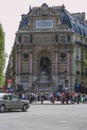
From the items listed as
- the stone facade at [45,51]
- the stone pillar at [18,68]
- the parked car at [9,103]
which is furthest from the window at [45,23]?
the parked car at [9,103]

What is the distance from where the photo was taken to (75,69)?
338 feet

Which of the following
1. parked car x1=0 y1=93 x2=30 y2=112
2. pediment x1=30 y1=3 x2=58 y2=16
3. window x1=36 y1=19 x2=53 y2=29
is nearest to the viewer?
parked car x1=0 y1=93 x2=30 y2=112

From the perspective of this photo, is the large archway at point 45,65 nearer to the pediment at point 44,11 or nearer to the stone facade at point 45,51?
the stone facade at point 45,51

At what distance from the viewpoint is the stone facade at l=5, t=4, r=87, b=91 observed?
329 ft

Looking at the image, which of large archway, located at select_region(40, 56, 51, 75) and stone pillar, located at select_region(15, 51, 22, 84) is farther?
stone pillar, located at select_region(15, 51, 22, 84)

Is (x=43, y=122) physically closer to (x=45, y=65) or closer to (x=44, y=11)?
(x=44, y=11)

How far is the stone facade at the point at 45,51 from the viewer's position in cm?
10025

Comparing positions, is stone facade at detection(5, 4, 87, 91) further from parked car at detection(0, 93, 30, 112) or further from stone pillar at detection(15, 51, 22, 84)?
parked car at detection(0, 93, 30, 112)

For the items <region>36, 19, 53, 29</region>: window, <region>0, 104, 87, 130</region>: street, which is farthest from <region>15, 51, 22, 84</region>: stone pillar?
<region>0, 104, 87, 130</region>: street

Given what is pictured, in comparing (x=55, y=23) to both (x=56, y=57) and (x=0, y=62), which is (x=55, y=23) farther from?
(x=0, y=62)

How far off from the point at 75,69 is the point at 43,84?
26.2 feet

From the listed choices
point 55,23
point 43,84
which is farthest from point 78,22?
point 43,84

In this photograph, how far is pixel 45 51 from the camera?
334ft

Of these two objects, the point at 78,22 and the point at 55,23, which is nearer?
the point at 55,23
